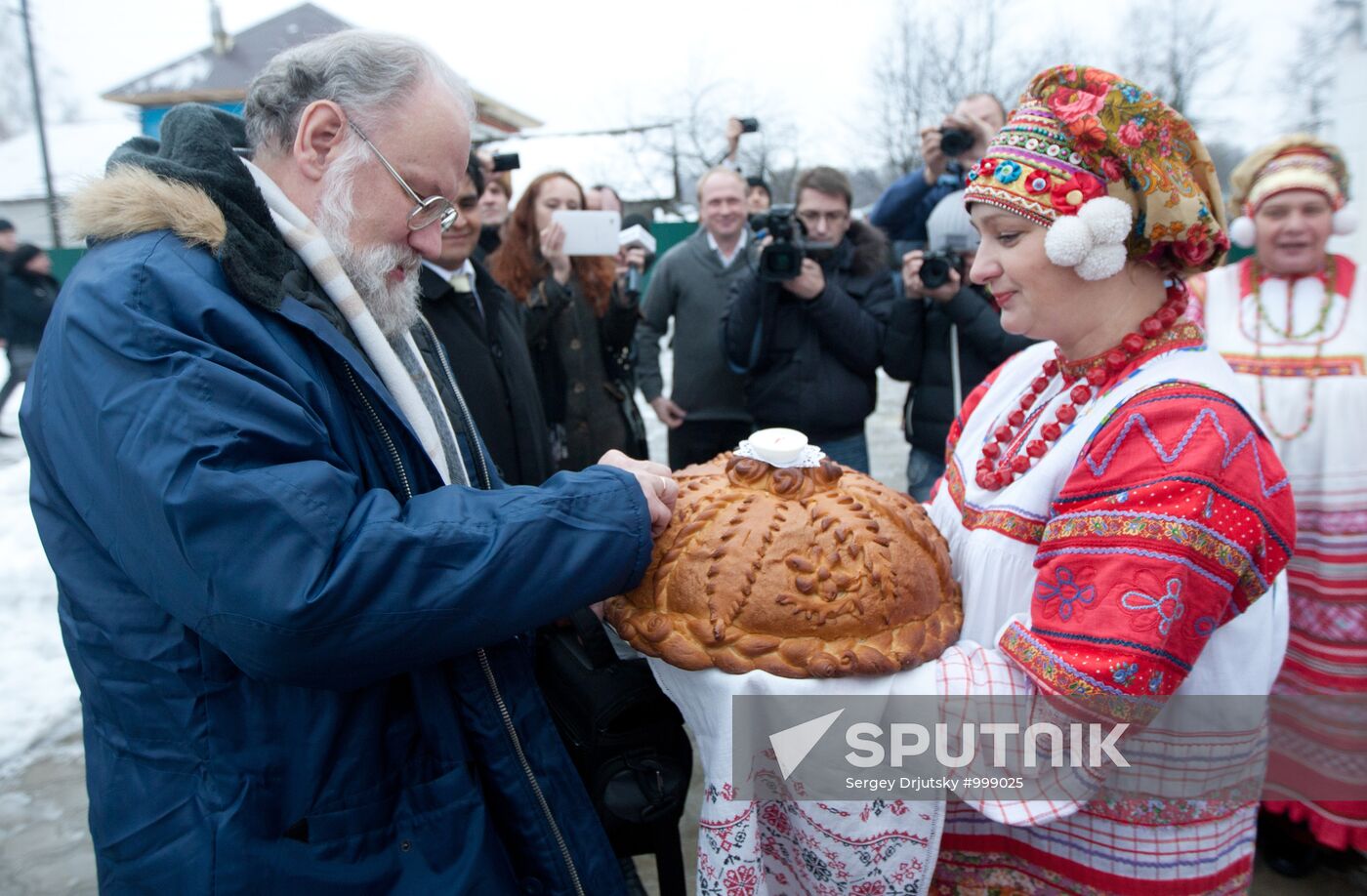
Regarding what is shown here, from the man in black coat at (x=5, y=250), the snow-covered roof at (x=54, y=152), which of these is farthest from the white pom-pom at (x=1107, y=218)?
the snow-covered roof at (x=54, y=152)

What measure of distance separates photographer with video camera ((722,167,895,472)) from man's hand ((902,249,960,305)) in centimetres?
28

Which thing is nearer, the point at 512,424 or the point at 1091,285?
the point at 1091,285

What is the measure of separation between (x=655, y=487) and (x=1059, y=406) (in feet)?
2.53

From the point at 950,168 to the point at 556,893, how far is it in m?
3.46

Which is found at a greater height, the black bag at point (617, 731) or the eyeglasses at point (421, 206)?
the eyeglasses at point (421, 206)

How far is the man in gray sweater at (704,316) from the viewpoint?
166 inches

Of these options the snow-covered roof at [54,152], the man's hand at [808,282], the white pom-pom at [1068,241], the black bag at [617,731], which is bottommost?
the snow-covered roof at [54,152]

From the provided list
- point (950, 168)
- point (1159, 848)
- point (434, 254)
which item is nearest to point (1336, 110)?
point (950, 168)

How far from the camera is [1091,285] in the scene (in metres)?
1.51

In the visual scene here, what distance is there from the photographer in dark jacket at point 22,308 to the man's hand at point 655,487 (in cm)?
959

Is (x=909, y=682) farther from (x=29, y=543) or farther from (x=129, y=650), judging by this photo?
(x=29, y=543)

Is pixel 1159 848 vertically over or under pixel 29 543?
over

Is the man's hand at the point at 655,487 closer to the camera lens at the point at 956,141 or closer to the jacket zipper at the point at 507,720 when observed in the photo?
the jacket zipper at the point at 507,720

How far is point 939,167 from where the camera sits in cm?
431
